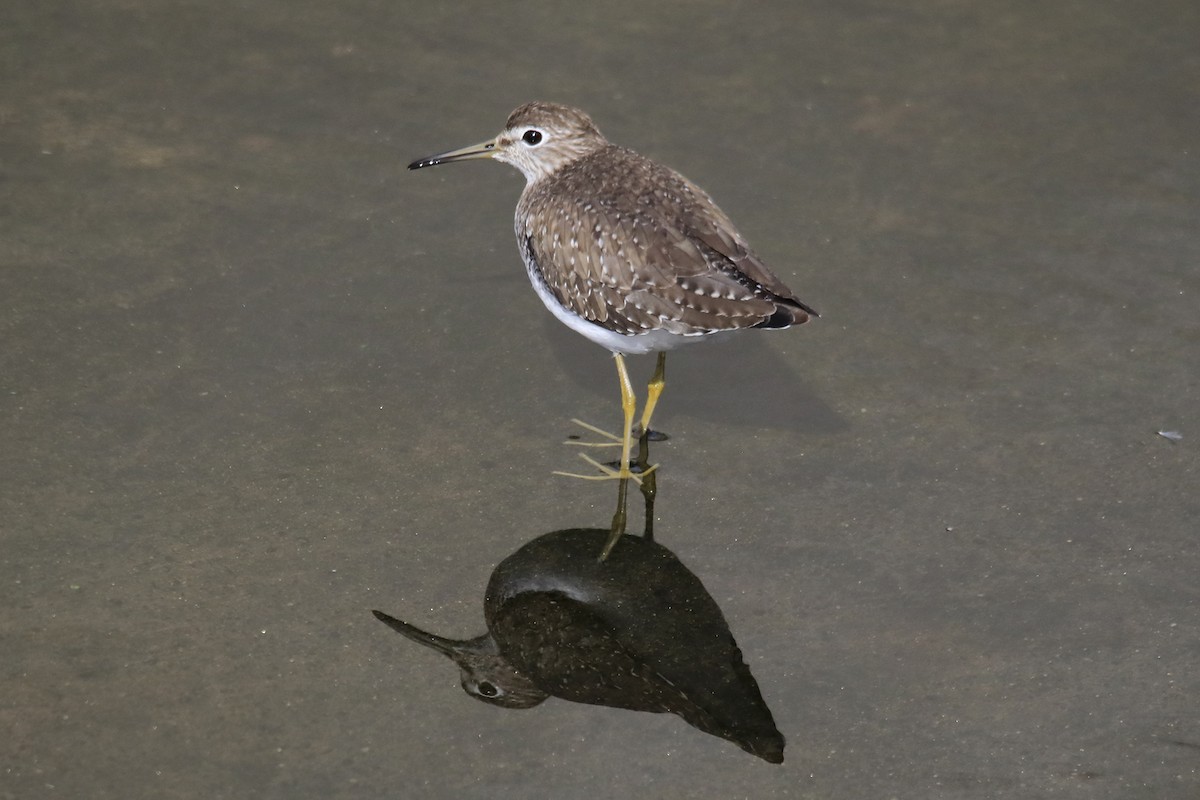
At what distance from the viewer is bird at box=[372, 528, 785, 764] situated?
15.5 feet

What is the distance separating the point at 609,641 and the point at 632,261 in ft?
4.84

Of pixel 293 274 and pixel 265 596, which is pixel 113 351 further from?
pixel 265 596

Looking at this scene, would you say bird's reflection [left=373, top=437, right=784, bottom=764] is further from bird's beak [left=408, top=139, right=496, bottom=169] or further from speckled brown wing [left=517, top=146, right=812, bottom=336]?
bird's beak [left=408, top=139, right=496, bottom=169]

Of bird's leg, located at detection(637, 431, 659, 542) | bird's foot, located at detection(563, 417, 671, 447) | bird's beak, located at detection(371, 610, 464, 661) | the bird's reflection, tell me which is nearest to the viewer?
the bird's reflection

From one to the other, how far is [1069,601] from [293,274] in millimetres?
3658

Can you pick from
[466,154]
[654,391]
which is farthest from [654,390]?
[466,154]

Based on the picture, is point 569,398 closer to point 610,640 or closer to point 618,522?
point 618,522

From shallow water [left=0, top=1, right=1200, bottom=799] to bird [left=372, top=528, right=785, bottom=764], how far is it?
82 mm

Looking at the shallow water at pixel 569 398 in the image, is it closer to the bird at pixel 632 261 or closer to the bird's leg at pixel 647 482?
the bird's leg at pixel 647 482

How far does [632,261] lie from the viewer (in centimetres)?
557

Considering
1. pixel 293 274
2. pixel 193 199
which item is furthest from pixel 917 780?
pixel 193 199

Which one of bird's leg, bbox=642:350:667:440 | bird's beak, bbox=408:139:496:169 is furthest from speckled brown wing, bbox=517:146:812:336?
bird's beak, bbox=408:139:496:169

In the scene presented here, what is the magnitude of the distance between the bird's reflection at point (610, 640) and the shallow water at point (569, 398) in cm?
8

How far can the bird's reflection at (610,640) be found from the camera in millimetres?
4723
